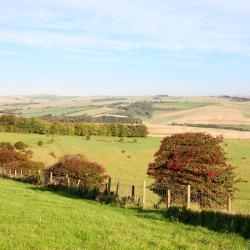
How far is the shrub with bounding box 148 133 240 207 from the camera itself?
3825 centimetres

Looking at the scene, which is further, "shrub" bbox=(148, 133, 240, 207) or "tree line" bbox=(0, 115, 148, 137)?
"tree line" bbox=(0, 115, 148, 137)

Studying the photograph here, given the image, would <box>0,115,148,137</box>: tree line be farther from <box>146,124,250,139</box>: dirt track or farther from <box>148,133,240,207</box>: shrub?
<box>148,133,240,207</box>: shrub

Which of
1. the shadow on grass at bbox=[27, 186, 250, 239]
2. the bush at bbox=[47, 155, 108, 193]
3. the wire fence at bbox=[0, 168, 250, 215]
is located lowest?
the bush at bbox=[47, 155, 108, 193]

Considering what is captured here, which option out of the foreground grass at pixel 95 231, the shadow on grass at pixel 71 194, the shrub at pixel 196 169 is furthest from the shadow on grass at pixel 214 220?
the shrub at pixel 196 169

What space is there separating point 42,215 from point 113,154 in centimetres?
8034

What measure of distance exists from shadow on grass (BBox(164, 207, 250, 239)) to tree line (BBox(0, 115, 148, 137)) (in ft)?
350

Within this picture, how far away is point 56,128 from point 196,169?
9020 cm

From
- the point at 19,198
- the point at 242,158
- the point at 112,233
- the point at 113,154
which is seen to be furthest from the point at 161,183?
the point at 242,158

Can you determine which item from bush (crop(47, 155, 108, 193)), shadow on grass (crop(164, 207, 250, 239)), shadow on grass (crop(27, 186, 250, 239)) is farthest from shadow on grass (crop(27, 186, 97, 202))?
bush (crop(47, 155, 108, 193))

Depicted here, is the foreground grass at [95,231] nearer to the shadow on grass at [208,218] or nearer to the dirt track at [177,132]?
the shadow on grass at [208,218]

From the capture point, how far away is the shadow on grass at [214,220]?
1725cm

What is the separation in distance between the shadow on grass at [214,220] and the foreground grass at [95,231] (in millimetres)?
635

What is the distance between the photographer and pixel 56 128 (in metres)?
126

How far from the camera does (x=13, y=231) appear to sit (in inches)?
581
